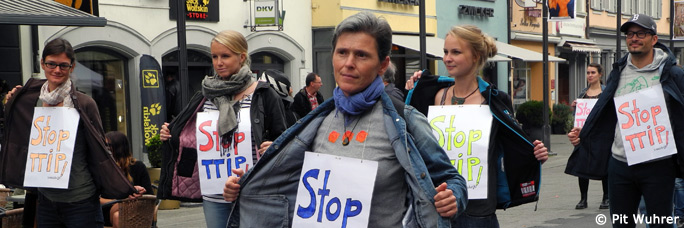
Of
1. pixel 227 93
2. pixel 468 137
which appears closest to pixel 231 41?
pixel 227 93

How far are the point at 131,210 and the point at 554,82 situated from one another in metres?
30.4

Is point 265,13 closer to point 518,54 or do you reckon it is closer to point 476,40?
point 518,54

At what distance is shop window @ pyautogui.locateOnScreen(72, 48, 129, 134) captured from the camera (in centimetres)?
1722

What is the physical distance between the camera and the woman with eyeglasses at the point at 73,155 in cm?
611

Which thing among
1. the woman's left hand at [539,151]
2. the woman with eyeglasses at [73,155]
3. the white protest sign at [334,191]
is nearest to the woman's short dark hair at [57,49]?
the woman with eyeglasses at [73,155]

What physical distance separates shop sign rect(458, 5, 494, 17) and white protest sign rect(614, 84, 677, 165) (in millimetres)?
23259

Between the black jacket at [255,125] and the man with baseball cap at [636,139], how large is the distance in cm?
229

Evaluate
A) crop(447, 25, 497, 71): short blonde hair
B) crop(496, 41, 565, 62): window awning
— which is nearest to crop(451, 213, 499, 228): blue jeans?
crop(447, 25, 497, 71): short blonde hair

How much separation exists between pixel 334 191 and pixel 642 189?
3.78m

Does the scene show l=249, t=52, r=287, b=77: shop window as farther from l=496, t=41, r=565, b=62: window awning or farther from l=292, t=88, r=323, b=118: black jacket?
l=496, t=41, r=565, b=62: window awning

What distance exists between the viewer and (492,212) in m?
5.25

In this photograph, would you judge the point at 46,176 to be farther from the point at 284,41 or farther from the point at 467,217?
the point at 284,41

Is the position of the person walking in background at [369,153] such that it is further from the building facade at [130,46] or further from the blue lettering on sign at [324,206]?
the building facade at [130,46]

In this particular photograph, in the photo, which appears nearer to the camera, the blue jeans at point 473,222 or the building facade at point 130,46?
the blue jeans at point 473,222
